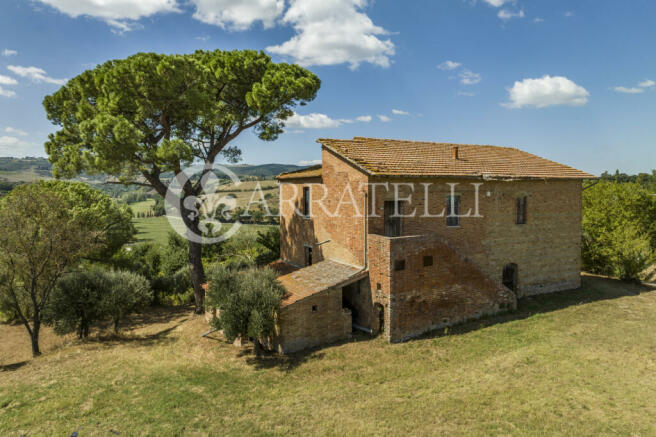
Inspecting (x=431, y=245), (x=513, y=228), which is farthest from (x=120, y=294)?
(x=513, y=228)

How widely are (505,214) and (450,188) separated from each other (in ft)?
11.5

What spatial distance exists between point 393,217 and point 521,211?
7287 mm

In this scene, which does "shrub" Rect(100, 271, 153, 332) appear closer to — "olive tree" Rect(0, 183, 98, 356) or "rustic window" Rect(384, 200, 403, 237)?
"olive tree" Rect(0, 183, 98, 356)

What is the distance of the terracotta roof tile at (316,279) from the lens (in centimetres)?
1200

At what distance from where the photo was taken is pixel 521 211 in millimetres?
16609

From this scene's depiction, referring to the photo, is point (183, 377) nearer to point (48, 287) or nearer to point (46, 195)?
point (48, 287)

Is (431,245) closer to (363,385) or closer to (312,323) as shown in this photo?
(312,323)

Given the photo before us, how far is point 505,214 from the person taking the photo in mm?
15898

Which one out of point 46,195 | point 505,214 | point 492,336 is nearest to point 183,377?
point 46,195

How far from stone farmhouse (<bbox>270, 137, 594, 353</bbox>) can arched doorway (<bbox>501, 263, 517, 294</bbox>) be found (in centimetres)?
5

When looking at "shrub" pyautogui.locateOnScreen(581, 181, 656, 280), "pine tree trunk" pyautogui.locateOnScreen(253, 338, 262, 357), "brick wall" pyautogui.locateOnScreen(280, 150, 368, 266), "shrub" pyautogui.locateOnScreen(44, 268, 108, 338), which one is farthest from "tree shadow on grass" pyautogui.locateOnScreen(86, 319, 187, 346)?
"shrub" pyautogui.locateOnScreen(581, 181, 656, 280)

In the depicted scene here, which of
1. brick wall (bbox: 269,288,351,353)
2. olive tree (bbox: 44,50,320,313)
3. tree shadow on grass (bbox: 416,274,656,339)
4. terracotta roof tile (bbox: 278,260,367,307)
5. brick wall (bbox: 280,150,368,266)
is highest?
olive tree (bbox: 44,50,320,313)

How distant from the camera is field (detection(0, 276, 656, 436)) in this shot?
7477 mm

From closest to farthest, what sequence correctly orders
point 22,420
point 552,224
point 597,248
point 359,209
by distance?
point 22,420 < point 359,209 < point 552,224 < point 597,248
